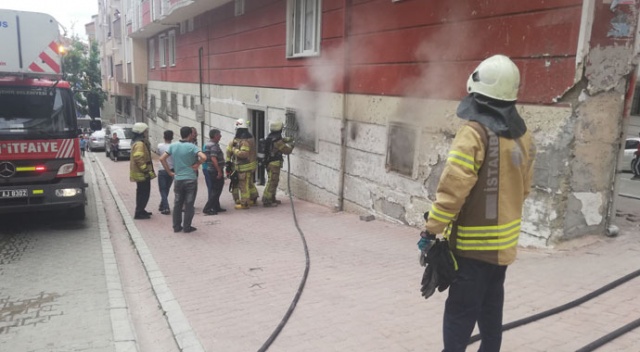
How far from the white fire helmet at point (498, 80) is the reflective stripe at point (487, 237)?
0.71 metres

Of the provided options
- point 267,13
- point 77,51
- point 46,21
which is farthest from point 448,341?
point 77,51

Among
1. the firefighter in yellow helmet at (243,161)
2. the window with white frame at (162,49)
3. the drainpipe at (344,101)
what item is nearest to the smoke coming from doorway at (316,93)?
the drainpipe at (344,101)

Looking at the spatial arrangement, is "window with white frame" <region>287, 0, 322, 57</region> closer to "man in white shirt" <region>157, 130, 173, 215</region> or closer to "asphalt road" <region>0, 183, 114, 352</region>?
"man in white shirt" <region>157, 130, 173, 215</region>

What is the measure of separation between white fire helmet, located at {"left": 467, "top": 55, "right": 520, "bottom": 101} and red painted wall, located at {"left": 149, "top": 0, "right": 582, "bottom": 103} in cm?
251

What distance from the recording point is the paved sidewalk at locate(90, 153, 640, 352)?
3383mm

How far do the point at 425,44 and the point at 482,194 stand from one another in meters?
4.29

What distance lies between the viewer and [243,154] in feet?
29.0

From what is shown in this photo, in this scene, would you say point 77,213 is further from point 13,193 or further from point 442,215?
point 442,215

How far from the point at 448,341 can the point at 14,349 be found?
3532 mm

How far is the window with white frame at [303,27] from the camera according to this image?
8930 millimetres

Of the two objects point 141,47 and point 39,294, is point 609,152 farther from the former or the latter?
point 141,47

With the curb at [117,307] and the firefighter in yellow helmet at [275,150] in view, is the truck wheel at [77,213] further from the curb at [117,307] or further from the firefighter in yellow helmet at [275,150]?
the firefighter in yellow helmet at [275,150]

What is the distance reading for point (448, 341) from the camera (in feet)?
8.42

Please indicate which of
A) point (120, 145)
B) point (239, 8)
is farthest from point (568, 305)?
point (120, 145)
